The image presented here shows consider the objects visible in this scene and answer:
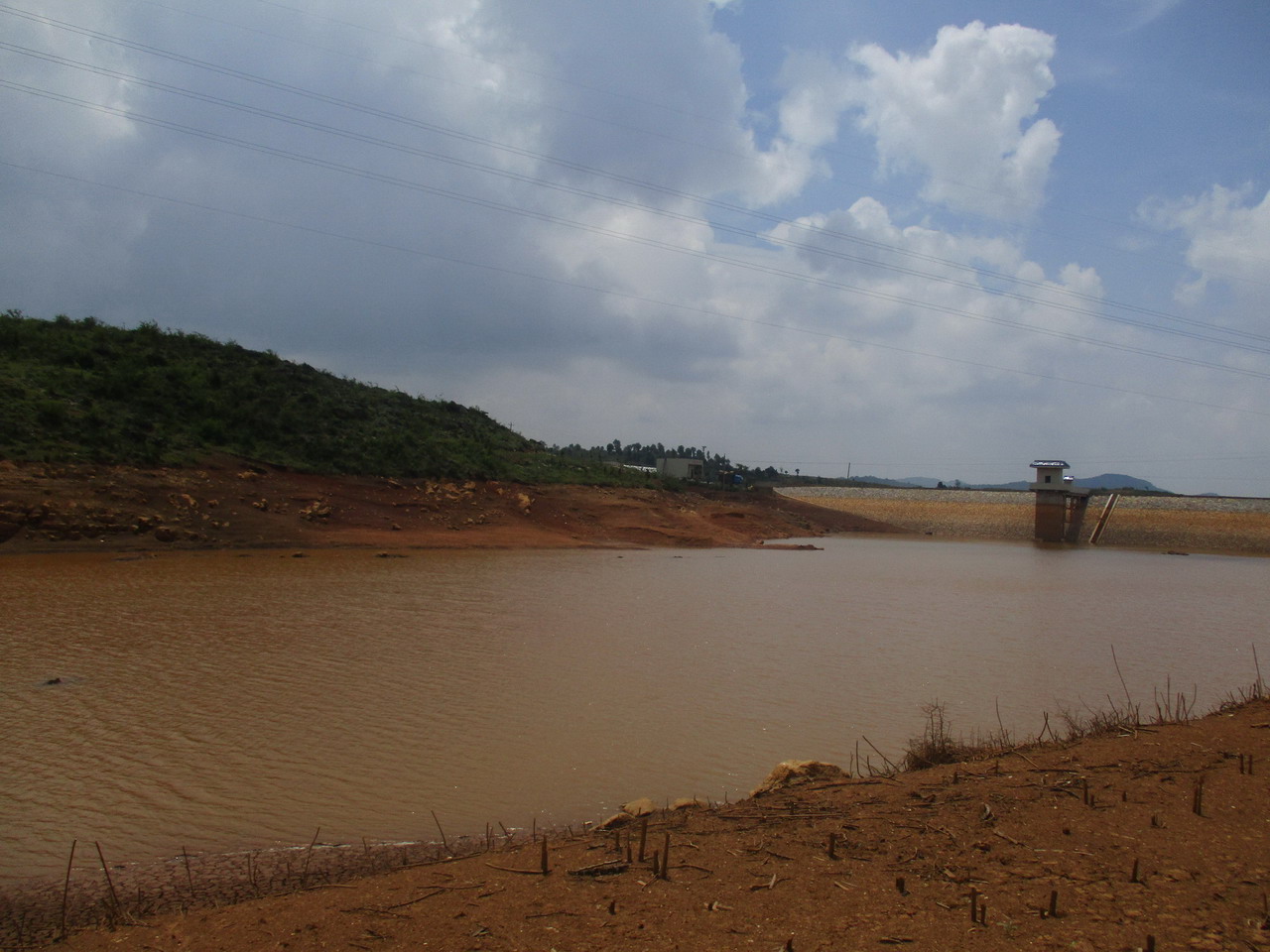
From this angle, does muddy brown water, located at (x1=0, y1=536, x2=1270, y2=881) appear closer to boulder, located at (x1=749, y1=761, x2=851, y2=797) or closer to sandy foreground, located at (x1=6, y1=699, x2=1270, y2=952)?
boulder, located at (x1=749, y1=761, x2=851, y2=797)

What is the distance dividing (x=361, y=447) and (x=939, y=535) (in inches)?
1460

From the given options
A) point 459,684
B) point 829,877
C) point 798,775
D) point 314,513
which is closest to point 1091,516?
point 314,513

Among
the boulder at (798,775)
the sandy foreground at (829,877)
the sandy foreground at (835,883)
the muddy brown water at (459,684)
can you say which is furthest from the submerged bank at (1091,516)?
the sandy foreground at (835,883)

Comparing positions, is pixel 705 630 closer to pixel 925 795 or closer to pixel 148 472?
pixel 925 795

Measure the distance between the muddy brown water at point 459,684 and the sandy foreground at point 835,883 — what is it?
1.19m

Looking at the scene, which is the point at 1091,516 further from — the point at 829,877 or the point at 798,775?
the point at 829,877

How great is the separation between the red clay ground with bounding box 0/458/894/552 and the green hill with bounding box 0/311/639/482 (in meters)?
1.15

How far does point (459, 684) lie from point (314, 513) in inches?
729

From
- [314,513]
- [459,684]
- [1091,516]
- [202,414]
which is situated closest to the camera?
[459,684]

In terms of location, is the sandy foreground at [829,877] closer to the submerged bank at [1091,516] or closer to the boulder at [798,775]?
the boulder at [798,775]

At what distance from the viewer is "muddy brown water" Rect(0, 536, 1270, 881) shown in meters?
5.85

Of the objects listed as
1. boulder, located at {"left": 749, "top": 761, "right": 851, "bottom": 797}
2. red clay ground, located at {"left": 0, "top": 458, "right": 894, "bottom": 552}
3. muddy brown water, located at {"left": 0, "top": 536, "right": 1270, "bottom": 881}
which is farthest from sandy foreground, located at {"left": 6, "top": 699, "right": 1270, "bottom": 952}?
red clay ground, located at {"left": 0, "top": 458, "right": 894, "bottom": 552}

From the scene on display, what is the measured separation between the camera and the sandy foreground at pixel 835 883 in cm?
319

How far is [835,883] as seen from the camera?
3.61 metres
